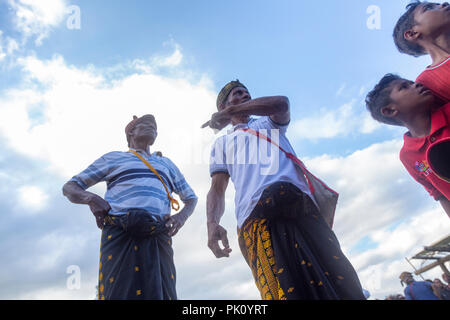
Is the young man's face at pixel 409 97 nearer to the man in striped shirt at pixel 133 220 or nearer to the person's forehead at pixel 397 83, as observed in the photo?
the person's forehead at pixel 397 83

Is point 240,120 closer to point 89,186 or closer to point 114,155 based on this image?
point 114,155

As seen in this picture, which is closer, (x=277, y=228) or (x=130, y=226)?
(x=277, y=228)

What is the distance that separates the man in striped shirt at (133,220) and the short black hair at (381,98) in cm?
221

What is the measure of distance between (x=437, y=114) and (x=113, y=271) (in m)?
2.75

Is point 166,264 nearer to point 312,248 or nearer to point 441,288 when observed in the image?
point 312,248

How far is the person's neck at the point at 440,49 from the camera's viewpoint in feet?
7.16

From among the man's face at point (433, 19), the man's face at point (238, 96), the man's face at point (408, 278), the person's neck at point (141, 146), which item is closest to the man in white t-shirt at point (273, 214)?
the man's face at point (238, 96)

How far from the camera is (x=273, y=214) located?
173cm

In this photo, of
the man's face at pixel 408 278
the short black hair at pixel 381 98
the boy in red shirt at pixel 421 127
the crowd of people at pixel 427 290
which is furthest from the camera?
the man's face at pixel 408 278

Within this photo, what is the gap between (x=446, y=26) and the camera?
2.25m

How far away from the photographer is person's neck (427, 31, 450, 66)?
85.9 inches

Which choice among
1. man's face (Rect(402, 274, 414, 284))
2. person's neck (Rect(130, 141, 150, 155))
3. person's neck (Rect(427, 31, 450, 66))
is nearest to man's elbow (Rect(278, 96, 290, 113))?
person's neck (Rect(427, 31, 450, 66))

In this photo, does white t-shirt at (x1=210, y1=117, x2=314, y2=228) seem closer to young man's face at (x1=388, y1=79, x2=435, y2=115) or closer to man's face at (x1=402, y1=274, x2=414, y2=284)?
young man's face at (x1=388, y1=79, x2=435, y2=115)
